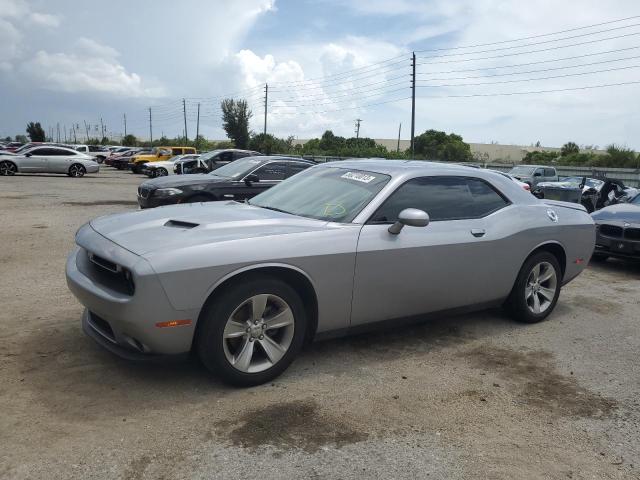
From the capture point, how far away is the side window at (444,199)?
4.32m

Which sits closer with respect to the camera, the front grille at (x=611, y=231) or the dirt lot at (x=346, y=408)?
the dirt lot at (x=346, y=408)

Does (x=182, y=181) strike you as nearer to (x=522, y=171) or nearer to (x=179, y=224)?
(x=179, y=224)

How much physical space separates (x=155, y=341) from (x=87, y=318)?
94 cm

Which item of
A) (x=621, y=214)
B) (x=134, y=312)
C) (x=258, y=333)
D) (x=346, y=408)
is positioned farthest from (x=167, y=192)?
(x=621, y=214)

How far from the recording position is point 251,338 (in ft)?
11.8

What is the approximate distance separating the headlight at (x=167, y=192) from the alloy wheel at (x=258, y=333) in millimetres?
6605

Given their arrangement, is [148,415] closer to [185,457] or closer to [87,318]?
[185,457]

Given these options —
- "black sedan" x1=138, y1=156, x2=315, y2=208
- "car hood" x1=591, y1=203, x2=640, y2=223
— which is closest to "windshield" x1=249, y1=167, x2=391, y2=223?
"black sedan" x1=138, y1=156, x2=315, y2=208

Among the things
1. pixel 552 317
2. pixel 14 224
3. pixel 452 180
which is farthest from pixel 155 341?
pixel 14 224

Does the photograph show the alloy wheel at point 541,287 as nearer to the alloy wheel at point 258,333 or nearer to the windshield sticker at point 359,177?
the windshield sticker at point 359,177

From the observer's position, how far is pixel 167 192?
977 centimetres

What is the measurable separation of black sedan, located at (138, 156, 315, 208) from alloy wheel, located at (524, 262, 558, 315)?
5339mm

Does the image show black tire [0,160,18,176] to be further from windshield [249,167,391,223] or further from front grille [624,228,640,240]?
front grille [624,228,640,240]

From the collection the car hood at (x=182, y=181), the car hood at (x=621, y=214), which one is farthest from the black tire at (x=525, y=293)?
A: the car hood at (x=182, y=181)
